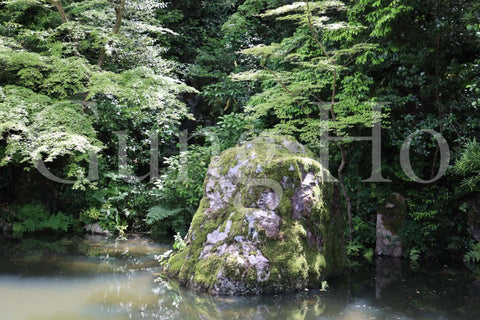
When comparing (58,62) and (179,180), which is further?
(179,180)

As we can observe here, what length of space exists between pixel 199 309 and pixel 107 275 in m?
1.74

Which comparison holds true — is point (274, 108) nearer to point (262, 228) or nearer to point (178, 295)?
point (262, 228)

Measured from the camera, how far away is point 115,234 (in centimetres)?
785

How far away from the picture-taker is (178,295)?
4.45 meters

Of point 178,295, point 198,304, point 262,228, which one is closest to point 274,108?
point 262,228

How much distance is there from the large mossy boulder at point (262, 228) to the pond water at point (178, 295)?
219mm

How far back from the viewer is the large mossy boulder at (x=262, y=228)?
4531 millimetres

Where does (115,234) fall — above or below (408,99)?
below

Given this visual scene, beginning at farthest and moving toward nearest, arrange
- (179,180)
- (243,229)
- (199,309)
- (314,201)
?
(179,180)
(314,201)
(243,229)
(199,309)

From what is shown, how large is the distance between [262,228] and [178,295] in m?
1.19

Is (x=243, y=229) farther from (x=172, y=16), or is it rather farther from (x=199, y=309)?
(x=172, y=16)

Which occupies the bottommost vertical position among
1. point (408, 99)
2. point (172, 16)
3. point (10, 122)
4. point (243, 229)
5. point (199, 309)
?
point (199, 309)

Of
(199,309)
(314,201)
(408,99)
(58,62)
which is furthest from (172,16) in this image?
(199,309)

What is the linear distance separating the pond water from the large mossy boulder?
22cm
